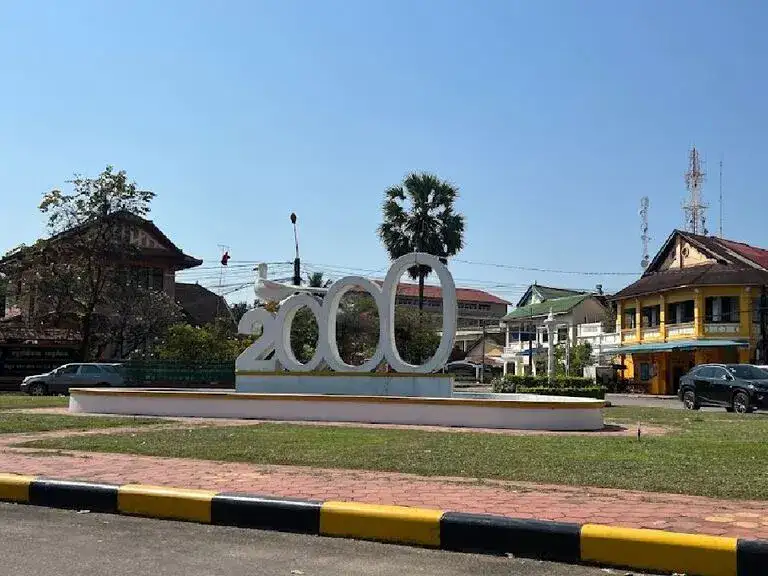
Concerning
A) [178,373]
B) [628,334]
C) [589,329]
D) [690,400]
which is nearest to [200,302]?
[589,329]

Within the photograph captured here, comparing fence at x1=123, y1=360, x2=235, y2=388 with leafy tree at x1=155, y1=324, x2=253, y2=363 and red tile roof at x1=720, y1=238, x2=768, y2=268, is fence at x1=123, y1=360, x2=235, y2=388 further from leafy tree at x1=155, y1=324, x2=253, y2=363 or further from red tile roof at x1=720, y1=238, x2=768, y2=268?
red tile roof at x1=720, y1=238, x2=768, y2=268

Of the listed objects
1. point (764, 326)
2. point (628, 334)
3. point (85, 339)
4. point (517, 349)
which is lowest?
point (517, 349)

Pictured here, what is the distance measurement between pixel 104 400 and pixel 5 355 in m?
20.0

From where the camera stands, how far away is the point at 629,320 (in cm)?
5444

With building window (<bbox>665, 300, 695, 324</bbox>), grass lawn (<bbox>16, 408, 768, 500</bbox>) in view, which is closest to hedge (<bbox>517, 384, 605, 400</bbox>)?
grass lawn (<bbox>16, 408, 768, 500</bbox>)

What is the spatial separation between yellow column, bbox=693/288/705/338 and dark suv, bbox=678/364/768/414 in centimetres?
2164

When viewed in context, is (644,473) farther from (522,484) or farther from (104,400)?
(104,400)

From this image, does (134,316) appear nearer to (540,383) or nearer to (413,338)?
(413,338)

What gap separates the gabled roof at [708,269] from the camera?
45.8 meters

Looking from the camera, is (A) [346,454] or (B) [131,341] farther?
(B) [131,341]

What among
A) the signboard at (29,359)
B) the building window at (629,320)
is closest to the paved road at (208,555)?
the signboard at (29,359)

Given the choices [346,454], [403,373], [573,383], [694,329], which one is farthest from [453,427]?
[694,329]

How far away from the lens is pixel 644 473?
914 cm

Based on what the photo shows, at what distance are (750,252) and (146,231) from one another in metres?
35.7
